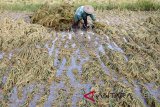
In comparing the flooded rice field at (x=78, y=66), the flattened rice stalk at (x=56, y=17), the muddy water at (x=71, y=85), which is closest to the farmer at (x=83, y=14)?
the flattened rice stalk at (x=56, y=17)

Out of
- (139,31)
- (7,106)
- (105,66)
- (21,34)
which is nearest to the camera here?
(7,106)

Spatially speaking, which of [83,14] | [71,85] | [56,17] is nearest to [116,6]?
[56,17]

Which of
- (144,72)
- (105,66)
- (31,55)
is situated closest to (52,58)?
(31,55)

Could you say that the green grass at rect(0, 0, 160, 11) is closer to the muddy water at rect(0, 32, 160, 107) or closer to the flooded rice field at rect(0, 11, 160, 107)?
the flooded rice field at rect(0, 11, 160, 107)

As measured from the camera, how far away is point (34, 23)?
35.3 feet

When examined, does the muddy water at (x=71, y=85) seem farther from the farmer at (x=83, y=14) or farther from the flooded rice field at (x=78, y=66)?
the farmer at (x=83, y=14)

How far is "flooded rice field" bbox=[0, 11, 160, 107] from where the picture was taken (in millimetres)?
5406

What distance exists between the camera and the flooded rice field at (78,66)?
5.41m

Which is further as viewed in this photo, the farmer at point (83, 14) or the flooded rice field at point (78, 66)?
the farmer at point (83, 14)

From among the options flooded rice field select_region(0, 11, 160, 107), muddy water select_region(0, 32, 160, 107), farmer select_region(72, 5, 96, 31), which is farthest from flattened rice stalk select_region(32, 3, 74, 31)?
muddy water select_region(0, 32, 160, 107)

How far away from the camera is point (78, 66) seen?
6926 millimetres

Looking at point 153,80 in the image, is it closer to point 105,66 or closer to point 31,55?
point 105,66

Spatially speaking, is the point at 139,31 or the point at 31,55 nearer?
the point at 31,55

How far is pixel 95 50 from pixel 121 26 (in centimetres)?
279
